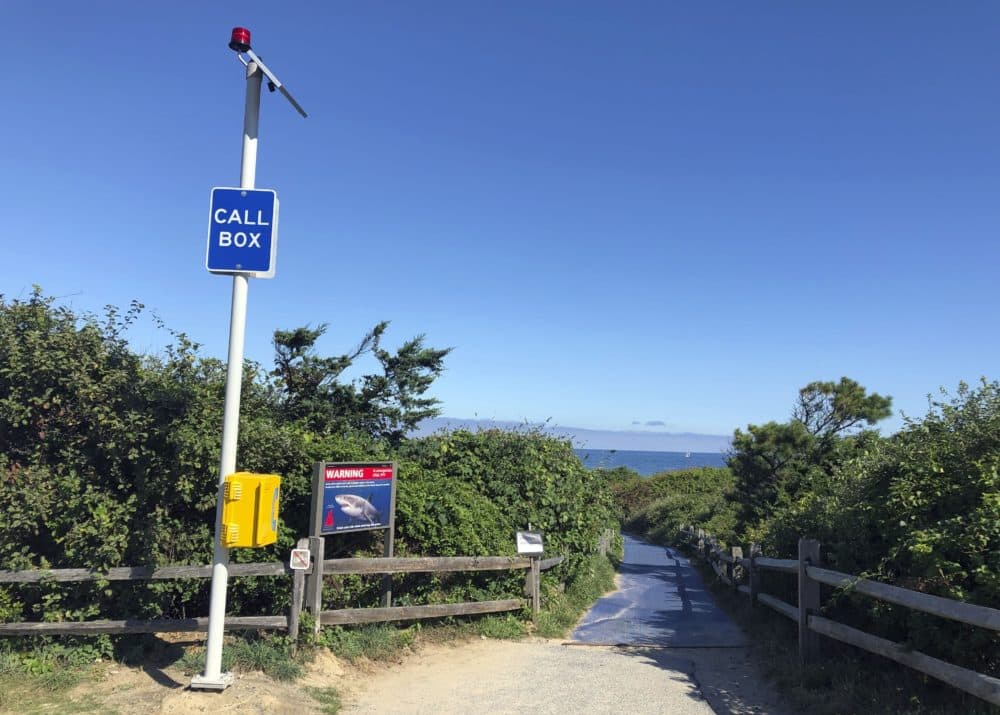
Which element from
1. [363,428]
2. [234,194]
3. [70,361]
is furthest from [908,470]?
[363,428]

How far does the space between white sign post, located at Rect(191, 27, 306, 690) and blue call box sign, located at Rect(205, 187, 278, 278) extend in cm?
4

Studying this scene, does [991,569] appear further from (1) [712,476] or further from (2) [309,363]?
(1) [712,476]

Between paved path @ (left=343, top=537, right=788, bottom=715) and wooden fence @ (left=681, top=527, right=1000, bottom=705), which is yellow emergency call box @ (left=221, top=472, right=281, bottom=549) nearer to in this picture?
paved path @ (left=343, top=537, right=788, bottom=715)

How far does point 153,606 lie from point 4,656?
1223 mm

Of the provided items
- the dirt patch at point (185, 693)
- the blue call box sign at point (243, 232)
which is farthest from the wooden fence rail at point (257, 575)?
the blue call box sign at point (243, 232)

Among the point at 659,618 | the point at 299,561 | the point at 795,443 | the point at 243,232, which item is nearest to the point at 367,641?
the point at 299,561

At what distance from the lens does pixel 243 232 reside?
5562mm

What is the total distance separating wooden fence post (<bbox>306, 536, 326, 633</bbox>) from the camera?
22.8ft

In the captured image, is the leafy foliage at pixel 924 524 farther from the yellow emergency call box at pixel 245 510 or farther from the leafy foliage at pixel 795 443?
the leafy foliage at pixel 795 443

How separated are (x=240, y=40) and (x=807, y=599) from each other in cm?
728

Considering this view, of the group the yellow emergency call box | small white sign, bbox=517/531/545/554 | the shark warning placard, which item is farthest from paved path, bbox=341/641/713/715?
the yellow emergency call box

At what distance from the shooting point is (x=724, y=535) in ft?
67.6

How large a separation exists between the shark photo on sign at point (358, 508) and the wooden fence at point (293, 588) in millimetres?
544

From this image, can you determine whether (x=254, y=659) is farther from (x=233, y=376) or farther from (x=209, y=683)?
(x=233, y=376)
